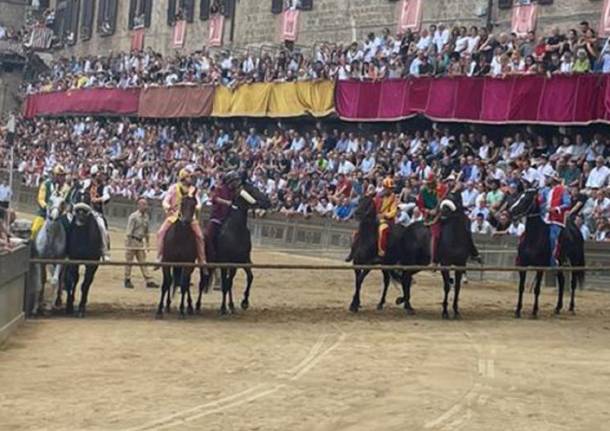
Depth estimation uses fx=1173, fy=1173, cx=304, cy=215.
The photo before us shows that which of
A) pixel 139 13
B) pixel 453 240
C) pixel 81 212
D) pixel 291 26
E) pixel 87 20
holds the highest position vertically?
pixel 87 20

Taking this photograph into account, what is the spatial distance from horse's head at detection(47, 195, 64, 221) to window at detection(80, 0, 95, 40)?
5227 cm

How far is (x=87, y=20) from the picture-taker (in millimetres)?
68875

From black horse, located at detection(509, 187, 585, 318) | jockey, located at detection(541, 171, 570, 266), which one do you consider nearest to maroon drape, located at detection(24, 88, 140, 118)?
jockey, located at detection(541, 171, 570, 266)

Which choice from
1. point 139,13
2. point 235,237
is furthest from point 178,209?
point 139,13

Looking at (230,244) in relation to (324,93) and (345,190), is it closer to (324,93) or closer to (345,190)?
(345,190)

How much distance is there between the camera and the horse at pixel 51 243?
17.3 meters

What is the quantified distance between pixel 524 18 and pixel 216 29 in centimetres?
2145

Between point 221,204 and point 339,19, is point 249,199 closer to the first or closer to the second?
point 221,204

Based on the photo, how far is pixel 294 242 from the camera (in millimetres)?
32531

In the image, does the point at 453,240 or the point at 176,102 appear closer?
the point at 453,240

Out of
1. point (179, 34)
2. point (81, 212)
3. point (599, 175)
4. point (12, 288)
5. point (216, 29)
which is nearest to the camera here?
point (12, 288)

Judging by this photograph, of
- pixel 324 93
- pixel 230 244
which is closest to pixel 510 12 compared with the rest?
pixel 324 93

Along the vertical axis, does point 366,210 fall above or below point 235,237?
above

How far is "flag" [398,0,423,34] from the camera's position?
37.9m
